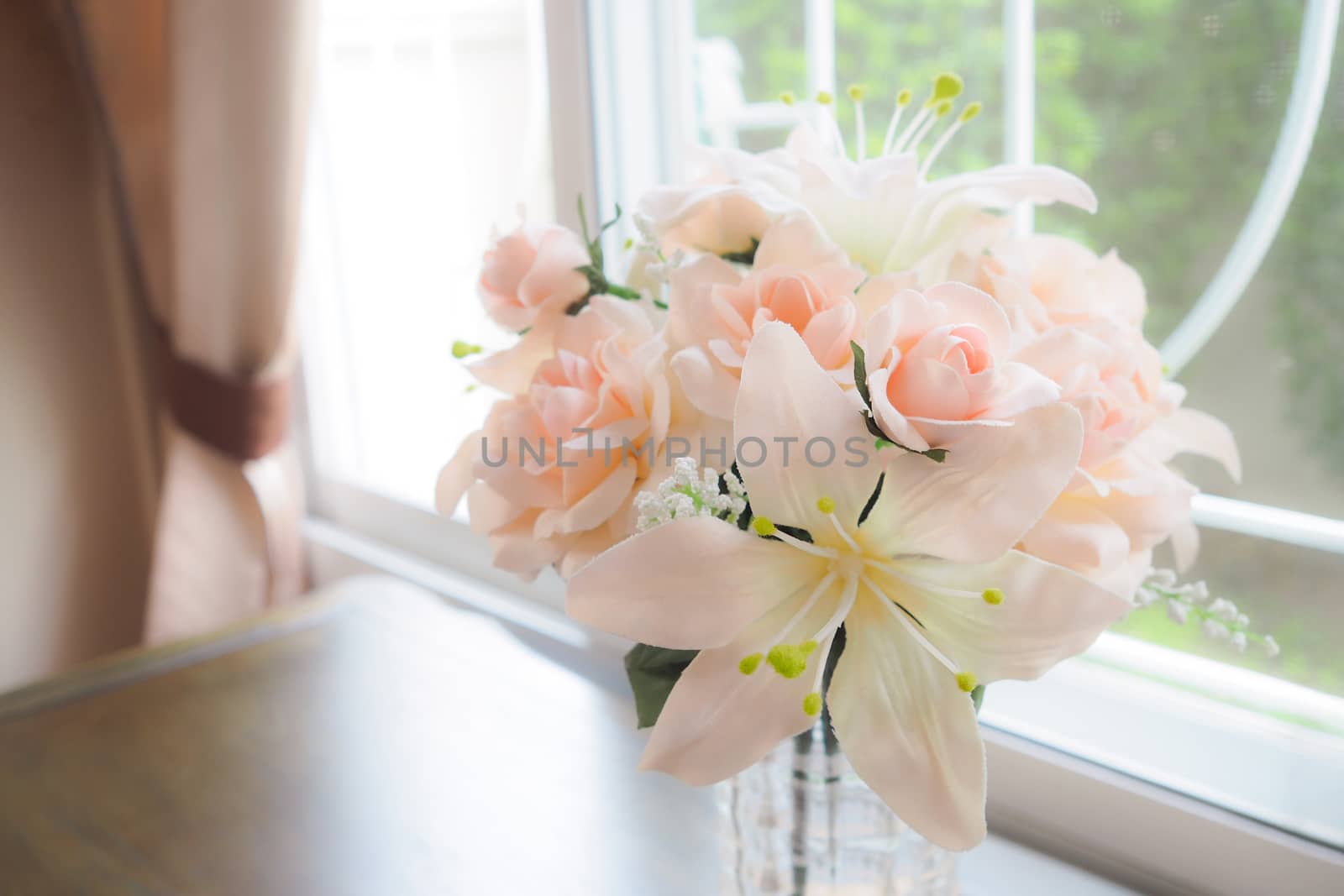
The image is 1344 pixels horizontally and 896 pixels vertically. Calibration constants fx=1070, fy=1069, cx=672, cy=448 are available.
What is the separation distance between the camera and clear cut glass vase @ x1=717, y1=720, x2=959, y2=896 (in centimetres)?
64

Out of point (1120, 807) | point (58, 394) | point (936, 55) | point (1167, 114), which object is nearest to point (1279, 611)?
point (1120, 807)

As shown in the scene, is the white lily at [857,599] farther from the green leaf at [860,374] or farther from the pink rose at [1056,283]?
the pink rose at [1056,283]

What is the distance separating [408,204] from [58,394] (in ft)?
2.78

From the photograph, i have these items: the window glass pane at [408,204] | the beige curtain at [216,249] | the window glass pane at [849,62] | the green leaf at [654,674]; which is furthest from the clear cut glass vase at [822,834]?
the beige curtain at [216,249]

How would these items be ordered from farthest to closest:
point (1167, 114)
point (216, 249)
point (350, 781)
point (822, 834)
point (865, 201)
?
point (216, 249)
point (1167, 114)
point (350, 781)
point (822, 834)
point (865, 201)

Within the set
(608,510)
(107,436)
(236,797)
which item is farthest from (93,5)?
(608,510)

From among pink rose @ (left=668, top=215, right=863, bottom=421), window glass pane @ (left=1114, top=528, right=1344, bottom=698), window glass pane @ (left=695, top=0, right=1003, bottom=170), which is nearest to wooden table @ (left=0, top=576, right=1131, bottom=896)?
window glass pane @ (left=1114, top=528, right=1344, bottom=698)

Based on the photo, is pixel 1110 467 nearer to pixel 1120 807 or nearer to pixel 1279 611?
pixel 1120 807

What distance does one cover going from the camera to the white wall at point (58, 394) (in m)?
1.95

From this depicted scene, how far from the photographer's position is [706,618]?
46cm

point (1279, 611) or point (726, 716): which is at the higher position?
point (726, 716)

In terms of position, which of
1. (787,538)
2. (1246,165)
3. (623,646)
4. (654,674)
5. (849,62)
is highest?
(849,62)

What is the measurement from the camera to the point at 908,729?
0.46 metres

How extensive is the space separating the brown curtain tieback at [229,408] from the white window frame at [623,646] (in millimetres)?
182
